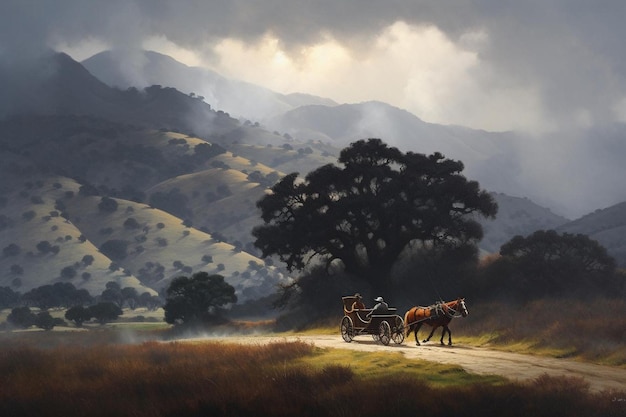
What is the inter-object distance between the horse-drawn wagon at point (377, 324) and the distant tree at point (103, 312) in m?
92.7

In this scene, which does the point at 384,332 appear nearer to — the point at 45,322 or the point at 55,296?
the point at 45,322

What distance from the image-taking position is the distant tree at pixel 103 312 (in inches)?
4670

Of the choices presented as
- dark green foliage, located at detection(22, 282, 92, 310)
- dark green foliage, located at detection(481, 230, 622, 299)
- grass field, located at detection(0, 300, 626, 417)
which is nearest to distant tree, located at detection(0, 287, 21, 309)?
dark green foliage, located at detection(22, 282, 92, 310)

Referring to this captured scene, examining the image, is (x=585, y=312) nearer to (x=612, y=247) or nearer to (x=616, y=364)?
(x=616, y=364)

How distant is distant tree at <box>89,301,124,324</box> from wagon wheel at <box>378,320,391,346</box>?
94.3m

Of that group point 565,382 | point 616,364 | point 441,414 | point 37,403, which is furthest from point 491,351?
point 37,403

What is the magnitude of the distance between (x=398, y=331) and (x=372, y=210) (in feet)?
82.2

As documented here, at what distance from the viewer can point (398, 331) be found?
3147 centimetres

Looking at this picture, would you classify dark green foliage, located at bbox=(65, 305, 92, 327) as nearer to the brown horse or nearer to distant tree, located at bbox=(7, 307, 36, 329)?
distant tree, located at bbox=(7, 307, 36, 329)

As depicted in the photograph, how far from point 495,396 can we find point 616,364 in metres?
9.22

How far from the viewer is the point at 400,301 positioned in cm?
5491

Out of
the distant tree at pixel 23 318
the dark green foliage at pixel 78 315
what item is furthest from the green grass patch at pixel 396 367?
the distant tree at pixel 23 318

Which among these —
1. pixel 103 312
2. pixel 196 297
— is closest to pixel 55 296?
pixel 103 312

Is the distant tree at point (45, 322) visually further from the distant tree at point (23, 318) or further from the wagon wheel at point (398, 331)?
the wagon wheel at point (398, 331)
